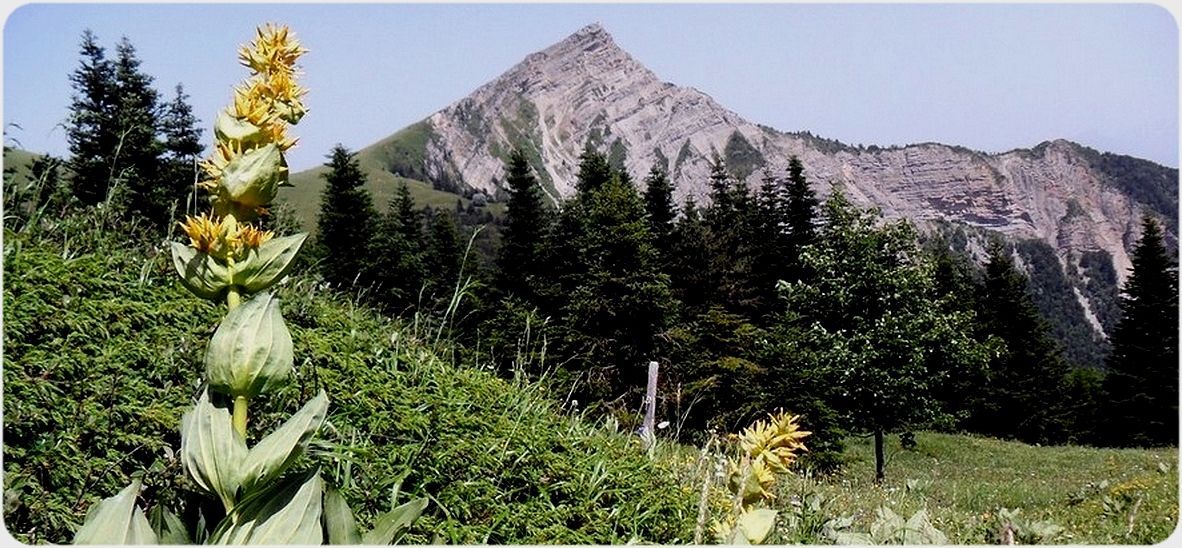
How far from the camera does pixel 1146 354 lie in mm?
40938

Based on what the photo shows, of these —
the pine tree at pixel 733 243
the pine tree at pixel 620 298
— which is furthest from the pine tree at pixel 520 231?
the pine tree at pixel 620 298

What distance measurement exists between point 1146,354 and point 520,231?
3185 centimetres

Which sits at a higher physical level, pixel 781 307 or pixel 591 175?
pixel 591 175

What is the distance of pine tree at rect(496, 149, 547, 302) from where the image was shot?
38.1 meters

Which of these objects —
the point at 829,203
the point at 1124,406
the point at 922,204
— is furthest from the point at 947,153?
the point at 829,203

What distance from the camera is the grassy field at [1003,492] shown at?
4.68 meters

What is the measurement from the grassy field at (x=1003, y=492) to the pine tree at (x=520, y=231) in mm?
16093

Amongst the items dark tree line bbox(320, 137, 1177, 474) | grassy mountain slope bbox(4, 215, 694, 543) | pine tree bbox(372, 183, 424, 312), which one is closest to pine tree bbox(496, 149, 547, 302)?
dark tree line bbox(320, 137, 1177, 474)

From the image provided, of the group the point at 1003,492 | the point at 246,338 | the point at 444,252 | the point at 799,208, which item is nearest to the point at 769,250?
the point at 799,208

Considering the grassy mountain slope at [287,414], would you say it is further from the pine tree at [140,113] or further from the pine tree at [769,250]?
the pine tree at [769,250]

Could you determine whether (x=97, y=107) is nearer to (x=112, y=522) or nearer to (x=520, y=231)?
(x=520, y=231)

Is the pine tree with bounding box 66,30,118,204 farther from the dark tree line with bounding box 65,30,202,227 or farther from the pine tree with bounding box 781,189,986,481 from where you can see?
the pine tree with bounding box 781,189,986,481

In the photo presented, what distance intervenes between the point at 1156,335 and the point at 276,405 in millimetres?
47086

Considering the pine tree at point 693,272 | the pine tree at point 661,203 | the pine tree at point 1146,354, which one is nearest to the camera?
the pine tree at point 693,272
